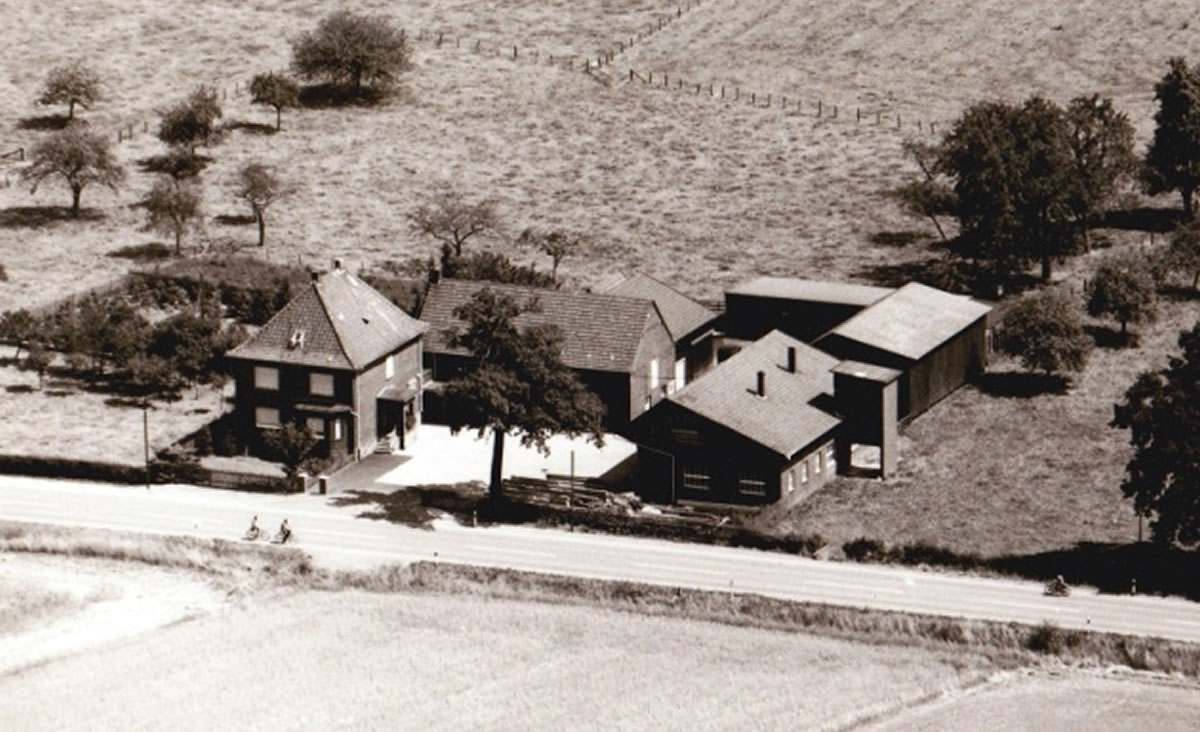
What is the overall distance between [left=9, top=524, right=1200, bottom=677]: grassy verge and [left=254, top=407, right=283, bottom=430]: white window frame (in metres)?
12.7

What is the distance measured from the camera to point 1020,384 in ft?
361

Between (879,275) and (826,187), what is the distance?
1523cm

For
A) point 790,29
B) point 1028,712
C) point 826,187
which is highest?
point 790,29

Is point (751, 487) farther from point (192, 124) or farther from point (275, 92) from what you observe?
point (275, 92)

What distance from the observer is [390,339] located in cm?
10375

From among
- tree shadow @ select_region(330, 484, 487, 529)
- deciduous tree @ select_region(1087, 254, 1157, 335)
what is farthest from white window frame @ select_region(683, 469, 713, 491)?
deciduous tree @ select_region(1087, 254, 1157, 335)

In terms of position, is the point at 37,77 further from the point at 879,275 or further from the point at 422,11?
the point at 879,275

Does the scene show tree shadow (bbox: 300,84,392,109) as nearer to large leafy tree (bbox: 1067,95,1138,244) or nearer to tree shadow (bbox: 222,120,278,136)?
tree shadow (bbox: 222,120,278,136)

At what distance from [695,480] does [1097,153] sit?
4473cm

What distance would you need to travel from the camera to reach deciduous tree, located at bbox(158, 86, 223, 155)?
472 feet

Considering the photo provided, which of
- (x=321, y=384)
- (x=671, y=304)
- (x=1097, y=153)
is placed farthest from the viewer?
(x=1097, y=153)

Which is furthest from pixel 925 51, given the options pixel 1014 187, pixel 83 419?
pixel 83 419

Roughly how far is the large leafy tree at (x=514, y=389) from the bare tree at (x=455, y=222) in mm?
32636

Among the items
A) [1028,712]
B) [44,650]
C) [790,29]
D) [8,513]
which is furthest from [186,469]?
[790,29]
